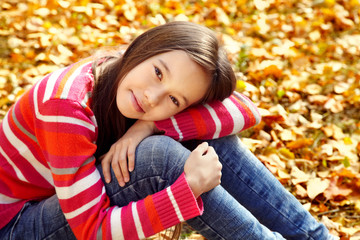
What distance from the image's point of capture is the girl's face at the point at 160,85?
3.87 feet

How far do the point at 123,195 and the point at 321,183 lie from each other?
0.90 m

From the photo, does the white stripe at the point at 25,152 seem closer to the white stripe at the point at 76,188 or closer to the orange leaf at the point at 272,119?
the white stripe at the point at 76,188

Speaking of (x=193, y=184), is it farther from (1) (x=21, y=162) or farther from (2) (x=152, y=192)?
(1) (x=21, y=162)

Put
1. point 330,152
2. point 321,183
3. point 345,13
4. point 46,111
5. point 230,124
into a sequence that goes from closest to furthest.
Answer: point 46,111
point 230,124
point 321,183
point 330,152
point 345,13

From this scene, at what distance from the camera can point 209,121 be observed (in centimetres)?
130

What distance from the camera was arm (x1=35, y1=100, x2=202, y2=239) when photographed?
1.07 m

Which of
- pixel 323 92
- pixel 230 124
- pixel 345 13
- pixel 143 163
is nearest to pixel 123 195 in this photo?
pixel 143 163

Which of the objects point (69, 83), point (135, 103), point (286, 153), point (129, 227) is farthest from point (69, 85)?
point (286, 153)

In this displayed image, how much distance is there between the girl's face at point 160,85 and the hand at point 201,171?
168mm

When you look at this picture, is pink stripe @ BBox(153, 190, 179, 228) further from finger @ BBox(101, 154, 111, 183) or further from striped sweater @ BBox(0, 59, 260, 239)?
finger @ BBox(101, 154, 111, 183)

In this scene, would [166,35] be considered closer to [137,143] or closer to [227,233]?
[137,143]

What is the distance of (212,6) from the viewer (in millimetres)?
2760

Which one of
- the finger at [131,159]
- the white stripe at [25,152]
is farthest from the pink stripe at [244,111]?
the white stripe at [25,152]

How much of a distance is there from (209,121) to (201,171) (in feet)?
0.80
